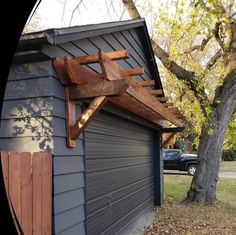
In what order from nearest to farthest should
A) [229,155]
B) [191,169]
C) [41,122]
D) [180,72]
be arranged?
[41,122]
[180,72]
[191,169]
[229,155]

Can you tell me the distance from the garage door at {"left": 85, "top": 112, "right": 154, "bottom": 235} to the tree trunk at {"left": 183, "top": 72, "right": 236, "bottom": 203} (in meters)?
2.05

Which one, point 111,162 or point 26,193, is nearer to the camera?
point 26,193

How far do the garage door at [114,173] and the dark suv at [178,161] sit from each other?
13053mm

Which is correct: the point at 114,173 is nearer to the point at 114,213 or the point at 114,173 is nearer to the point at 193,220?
the point at 114,213

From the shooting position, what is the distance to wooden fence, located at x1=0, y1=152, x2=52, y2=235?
3.57 m

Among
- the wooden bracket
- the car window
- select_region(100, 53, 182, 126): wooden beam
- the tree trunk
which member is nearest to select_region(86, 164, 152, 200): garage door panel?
the wooden bracket

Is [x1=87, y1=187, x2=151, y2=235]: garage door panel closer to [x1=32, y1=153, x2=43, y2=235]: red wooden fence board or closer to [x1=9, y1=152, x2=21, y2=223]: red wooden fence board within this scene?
[x1=32, y1=153, x2=43, y2=235]: red wooden fence board

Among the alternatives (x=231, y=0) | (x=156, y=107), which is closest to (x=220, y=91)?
(x=231, y=0)

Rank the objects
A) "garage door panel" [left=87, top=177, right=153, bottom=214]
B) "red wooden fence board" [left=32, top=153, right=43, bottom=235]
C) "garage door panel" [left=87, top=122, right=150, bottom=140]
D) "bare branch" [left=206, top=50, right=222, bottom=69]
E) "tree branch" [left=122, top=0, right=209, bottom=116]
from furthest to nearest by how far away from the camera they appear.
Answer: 1. "bare branch" [left=206, top=50, right=222, bottom=69]
2. "tree branch" [left=122, top=0, right=209, bottom=116]
3. "garage door panel" [left=87, top=122, right=150, bottom=140]
4. "garage door panel" [left=87, top=177, right=153, bottom=214]
5. "red wooden fence board" [left=32, top=153, right=43, bottom=235]

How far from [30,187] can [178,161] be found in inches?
785

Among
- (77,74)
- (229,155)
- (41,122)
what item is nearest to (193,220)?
(77,74)

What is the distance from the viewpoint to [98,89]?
4.53 m

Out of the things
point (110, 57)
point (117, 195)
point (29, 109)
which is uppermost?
point (110, 57)

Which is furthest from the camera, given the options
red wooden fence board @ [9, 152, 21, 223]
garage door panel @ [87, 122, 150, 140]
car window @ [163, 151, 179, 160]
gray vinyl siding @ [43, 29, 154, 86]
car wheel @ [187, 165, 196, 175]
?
car window @ [163, 151, 179, 160]
